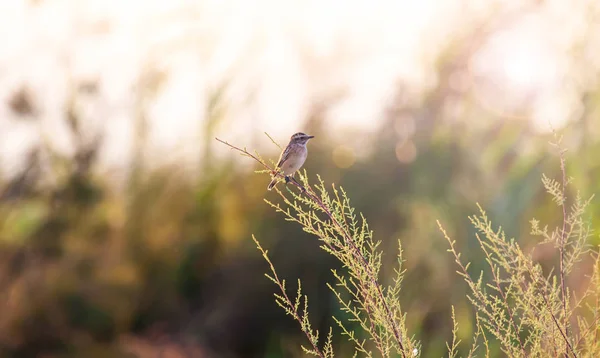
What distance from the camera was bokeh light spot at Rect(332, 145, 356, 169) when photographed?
564cm

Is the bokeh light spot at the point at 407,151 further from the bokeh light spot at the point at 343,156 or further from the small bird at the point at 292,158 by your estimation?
the small bird at the point at 292,158

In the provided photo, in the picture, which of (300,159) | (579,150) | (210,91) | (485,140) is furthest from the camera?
(485,140)

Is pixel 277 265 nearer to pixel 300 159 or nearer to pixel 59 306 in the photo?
pixel 59 306

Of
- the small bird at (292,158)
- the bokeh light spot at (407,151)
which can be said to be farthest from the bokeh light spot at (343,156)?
the small bird at (292,158)

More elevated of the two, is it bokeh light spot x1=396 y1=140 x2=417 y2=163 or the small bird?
the small bird

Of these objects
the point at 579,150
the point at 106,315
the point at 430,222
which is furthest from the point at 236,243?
the point at 579,150

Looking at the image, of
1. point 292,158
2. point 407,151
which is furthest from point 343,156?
point 292,158

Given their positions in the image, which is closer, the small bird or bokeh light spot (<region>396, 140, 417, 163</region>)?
the small bird

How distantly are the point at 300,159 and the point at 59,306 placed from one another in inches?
107

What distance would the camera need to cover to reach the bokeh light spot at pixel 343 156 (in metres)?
5.64

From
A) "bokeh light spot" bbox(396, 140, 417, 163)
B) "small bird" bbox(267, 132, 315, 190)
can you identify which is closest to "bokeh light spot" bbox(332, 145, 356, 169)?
"bokeh light spot" bbox(396, 140, 417, 163)

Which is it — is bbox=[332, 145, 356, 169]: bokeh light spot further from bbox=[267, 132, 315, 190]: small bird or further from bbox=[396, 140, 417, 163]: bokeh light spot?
bbox=[267, 132, 315, 190]: small bird

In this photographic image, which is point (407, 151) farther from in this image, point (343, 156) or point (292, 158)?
point (292, 158)

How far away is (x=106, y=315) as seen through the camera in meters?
5.04
